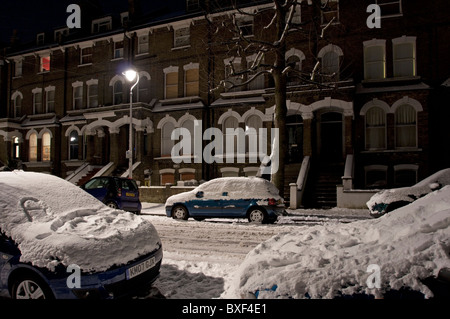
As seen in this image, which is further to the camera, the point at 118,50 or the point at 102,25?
the point at 102,25

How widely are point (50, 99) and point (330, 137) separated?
78.6 feet

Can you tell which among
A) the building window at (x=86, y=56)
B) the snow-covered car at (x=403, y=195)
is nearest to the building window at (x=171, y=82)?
the building window at (x=86, y=56)

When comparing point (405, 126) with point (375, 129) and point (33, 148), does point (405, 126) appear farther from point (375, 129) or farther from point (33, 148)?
point (33, 148)

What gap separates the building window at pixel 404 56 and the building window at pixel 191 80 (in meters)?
12.7

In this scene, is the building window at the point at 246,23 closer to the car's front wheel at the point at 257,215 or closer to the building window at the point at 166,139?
the building window at the point at 166,139

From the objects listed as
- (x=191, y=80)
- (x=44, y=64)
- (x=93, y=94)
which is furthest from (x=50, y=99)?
(x=191, y=80)

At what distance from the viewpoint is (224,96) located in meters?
22.5

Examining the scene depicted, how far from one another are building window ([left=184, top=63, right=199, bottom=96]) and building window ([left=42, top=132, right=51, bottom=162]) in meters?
13.7

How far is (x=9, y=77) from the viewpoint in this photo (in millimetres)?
31031

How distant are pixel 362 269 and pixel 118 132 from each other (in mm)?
23157

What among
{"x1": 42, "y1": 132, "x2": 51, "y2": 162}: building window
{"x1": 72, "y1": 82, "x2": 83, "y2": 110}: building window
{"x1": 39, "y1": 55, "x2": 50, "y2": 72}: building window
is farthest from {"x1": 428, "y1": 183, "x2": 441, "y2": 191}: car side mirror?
{"x1": 39, "y1": 55, "x2": 50, "y2": 72}: building window

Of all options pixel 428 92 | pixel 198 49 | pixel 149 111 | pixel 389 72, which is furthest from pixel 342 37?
pixel 149 111

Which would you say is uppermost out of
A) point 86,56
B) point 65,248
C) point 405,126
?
point 86,56

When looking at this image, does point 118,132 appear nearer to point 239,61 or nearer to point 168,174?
point 168,174
